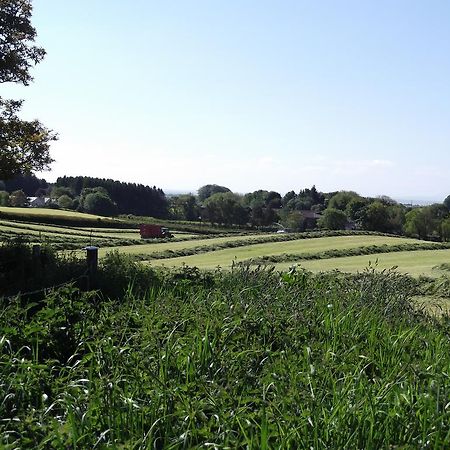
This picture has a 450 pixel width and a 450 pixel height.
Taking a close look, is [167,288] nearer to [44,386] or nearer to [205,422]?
[44,386]

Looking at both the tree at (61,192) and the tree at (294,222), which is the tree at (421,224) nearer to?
the tree at (294,222)

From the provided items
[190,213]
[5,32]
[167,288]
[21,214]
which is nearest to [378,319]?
[167,288]

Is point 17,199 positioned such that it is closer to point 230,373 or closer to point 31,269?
point 31,269

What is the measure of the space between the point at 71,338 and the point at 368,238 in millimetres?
26920

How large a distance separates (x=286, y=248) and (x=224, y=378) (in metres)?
23.2

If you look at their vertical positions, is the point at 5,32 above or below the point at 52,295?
above

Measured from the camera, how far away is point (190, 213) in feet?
323

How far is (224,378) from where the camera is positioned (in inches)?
163

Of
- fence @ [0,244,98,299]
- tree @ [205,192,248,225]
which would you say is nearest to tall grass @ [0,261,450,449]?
fence @ [0,244,98,299]

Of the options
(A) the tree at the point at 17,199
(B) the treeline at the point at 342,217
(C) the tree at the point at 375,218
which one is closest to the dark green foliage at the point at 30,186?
(B) the treeline at the point at 342,217

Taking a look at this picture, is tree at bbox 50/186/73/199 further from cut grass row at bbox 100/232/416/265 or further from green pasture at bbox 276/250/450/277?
green pasture at bbox 276/250/450/277

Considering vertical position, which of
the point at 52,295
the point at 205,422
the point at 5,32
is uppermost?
the point at 5,32

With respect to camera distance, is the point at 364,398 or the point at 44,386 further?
the point at 44,386

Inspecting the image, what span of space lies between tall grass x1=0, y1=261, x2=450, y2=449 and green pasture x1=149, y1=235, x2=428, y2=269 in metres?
15.7
